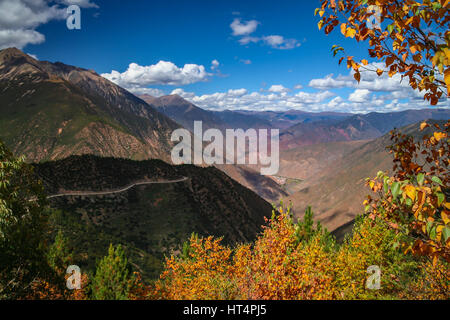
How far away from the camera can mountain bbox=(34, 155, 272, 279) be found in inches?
2559

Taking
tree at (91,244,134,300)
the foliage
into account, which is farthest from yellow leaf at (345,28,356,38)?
A: tree at (91,244,134,300)

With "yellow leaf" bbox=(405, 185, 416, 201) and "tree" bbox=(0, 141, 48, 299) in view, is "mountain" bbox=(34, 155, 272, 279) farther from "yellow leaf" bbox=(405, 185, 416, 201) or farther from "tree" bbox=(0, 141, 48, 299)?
"yellow leaf" bbox=(405, 185, 416, 201)

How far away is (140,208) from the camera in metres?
94.1

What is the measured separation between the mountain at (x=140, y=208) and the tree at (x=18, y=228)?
1592 inches

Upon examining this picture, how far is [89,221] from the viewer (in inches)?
3034

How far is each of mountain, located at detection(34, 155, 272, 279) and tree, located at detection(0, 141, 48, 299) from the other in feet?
133

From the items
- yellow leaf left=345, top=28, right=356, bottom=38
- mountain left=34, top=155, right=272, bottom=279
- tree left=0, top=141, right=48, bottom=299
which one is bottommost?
mountain left=34, top=155, right=272, bottom=279

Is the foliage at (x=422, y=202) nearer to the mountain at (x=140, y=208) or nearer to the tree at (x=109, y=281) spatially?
the tree at (x=109, y=281)

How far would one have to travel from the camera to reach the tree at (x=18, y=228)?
13047 millimetres

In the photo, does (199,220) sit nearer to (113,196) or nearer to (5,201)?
(113,196)

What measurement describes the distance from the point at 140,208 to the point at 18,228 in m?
83.5

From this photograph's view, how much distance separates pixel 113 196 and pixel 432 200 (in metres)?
100

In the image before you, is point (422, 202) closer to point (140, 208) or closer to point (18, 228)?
point (18, 228)
